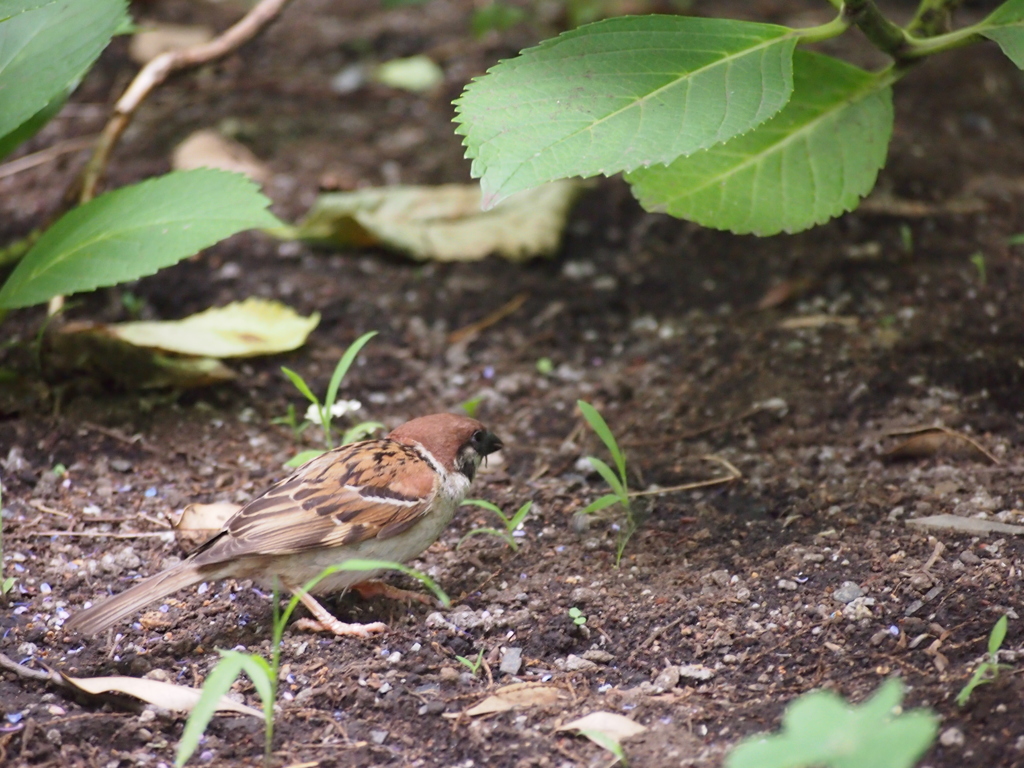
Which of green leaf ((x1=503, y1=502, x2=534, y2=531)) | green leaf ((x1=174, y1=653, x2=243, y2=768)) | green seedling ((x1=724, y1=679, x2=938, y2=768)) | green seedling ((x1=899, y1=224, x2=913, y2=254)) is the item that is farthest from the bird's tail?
green seedling ((x1=899, y1=224, x2=913, y2=254))

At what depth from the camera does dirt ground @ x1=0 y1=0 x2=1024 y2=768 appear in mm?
3021

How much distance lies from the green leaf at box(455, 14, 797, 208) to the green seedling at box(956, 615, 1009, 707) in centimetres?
165

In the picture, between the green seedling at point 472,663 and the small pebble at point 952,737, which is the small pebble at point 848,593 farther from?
the green seedling at point 472,663

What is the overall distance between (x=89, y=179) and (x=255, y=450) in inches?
67.4

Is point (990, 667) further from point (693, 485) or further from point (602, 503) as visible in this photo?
point (693, 485)

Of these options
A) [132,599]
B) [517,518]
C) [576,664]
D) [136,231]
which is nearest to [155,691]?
[132,599]

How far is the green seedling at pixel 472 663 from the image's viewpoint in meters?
3.25

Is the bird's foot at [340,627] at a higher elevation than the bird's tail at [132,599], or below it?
below

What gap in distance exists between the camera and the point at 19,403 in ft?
15.2

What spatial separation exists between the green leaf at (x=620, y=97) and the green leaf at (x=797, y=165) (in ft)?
1.96

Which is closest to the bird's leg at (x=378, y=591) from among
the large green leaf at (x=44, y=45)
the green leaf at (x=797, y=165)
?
the green leaf at (x=797, y=165)

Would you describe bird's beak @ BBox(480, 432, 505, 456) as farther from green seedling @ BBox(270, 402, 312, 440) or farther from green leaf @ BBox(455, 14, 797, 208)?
green leaf @ BBox(455, 14, 797, 208)

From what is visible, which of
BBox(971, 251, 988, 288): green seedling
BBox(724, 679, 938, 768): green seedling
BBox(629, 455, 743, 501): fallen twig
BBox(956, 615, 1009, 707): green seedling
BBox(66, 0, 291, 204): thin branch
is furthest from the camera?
BBox(66, 0, 291, 204): thin branch

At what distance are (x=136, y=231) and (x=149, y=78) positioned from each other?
1.62 metres
